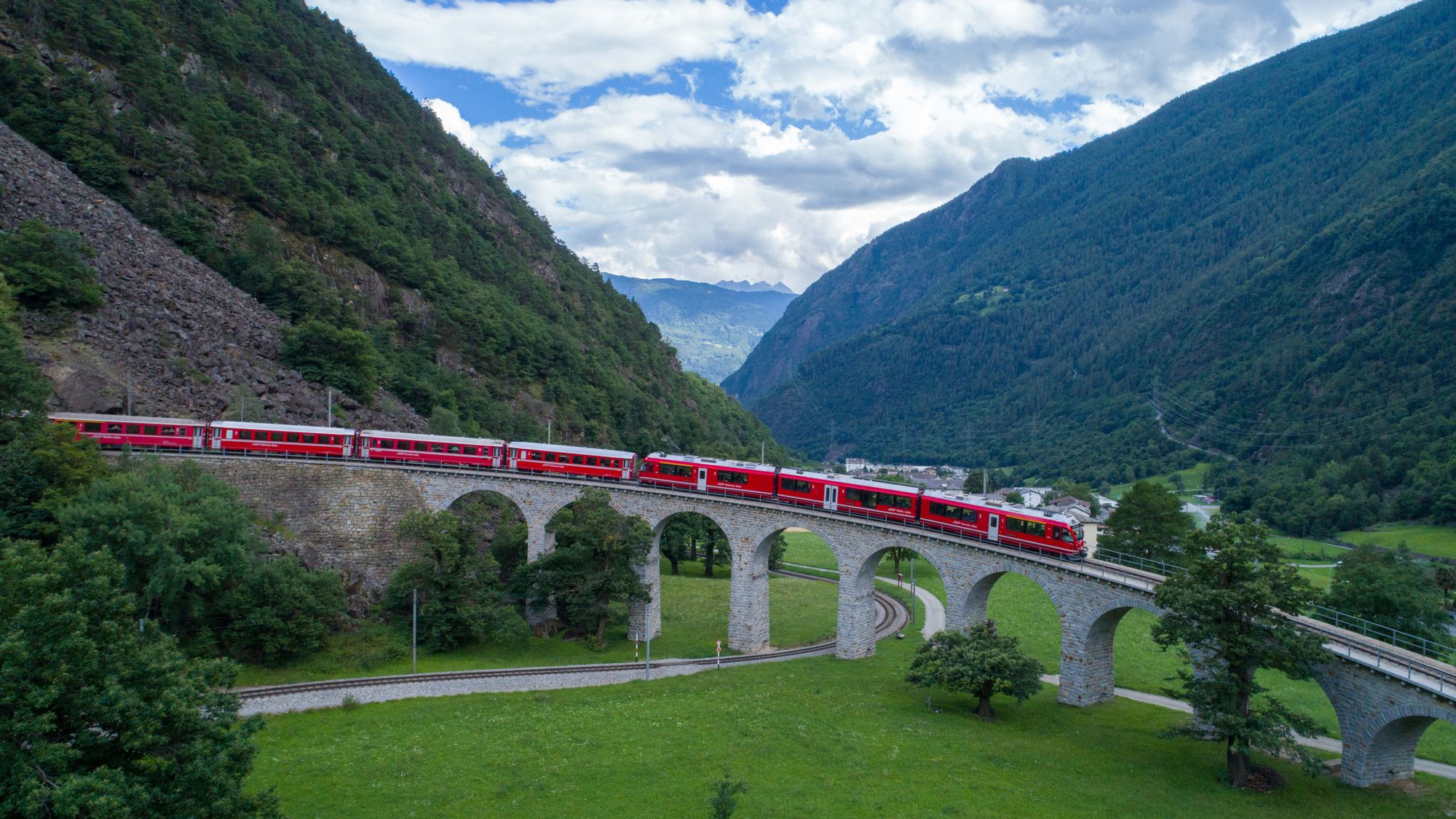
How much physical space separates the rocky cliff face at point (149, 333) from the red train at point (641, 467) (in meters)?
4.13

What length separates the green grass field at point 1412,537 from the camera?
97750 millimetres

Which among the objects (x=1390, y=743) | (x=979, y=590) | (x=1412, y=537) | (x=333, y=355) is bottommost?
(x=1390, y=743)

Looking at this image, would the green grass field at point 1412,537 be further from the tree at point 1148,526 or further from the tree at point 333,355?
the tree at point 333,355

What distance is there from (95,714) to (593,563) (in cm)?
3304

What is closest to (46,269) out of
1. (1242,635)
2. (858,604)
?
(858,604)

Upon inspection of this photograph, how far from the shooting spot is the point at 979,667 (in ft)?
129

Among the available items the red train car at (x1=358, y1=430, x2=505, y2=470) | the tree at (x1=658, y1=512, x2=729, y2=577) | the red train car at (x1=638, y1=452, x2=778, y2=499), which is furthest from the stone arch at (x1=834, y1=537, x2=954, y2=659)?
the red train car at (x1=358, y1=430, x2=505, y2=470)

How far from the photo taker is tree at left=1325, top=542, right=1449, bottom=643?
5094cm

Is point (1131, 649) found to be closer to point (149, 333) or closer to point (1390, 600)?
point (1390, 600)

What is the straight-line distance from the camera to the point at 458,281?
10869cm

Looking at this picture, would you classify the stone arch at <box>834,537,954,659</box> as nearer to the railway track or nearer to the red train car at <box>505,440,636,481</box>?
the railway track

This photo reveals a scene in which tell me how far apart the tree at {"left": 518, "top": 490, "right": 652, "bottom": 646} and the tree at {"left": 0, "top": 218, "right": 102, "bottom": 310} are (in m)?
39.6

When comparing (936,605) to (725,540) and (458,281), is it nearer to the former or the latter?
(725,540)

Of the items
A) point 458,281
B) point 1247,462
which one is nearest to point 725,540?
point 458,281
